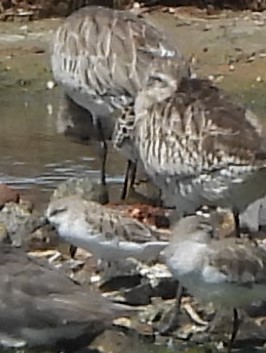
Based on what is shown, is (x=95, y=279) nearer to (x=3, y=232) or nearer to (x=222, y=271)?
(x=3, y=232)

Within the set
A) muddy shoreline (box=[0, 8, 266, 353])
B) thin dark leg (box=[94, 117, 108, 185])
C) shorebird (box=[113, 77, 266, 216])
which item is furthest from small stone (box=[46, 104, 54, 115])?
shorebird (box=[113, 77, 266, 216])

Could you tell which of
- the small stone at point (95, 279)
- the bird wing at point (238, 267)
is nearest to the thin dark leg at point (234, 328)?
the bird wing at point (238, 267)

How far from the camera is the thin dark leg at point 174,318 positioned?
5.36 m

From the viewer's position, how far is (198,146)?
578 cm

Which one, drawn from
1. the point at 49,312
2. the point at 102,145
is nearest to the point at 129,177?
the point at 102,145

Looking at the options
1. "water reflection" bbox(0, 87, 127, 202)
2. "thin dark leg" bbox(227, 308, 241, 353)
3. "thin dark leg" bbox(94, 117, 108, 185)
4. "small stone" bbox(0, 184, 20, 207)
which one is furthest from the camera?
"water reflection" bbox(0, 87, 127, 202)

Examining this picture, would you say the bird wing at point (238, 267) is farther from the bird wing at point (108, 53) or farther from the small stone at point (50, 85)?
the small stone at point (50, 85)

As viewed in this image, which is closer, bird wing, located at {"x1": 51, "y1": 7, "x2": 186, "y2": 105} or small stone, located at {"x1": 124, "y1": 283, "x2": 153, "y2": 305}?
small stone, located at {"x1": 124, "y1": 283, "x2": 153, "y2": 305}

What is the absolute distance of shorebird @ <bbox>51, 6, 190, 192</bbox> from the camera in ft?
23.0

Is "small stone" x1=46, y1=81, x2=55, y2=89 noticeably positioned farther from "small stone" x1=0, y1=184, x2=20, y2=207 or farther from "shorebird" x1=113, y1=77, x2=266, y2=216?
"shorebird" x1=113, y1=77, x2=266, y2=216

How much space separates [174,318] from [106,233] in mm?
556

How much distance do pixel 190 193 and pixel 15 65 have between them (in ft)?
16.2

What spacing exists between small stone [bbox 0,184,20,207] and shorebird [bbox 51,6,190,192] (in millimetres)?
631

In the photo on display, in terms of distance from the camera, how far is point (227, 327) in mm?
5402
